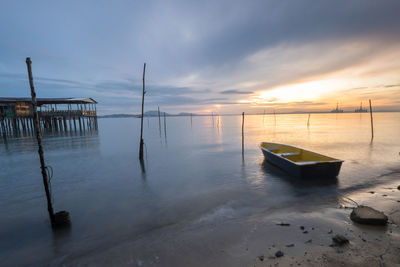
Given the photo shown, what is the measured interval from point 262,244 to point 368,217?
10.8 ft

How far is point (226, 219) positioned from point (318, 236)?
273cm

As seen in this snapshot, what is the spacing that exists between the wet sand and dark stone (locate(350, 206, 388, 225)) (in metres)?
0.15

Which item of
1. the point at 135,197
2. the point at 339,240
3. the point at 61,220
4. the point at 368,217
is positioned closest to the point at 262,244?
the point at 339,240

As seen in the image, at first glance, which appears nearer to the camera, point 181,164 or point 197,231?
point 197,231

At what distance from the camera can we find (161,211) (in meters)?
7.50

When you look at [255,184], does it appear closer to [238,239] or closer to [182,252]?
[238,239]

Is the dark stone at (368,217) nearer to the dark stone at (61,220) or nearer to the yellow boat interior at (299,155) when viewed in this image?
the yellow boat interior at (299,155)

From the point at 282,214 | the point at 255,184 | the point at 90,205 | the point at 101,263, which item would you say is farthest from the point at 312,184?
the point at 90,205

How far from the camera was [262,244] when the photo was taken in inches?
190

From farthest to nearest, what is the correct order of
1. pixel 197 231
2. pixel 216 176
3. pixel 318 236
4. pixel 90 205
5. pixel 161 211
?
1. pixel 216 176
2. pixel 90 205
3. pixel 161 211
4. pixel 197 231
5. pixel 318 236

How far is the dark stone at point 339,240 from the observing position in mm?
4480

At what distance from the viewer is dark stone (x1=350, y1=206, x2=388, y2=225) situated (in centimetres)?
524

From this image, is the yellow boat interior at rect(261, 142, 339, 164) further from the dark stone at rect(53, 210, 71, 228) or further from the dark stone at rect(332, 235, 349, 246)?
the dark stone at rect(53, 210, 71, 228)

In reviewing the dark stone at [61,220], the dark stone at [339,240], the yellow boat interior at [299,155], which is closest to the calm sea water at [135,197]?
the dark stone at [61,220]
